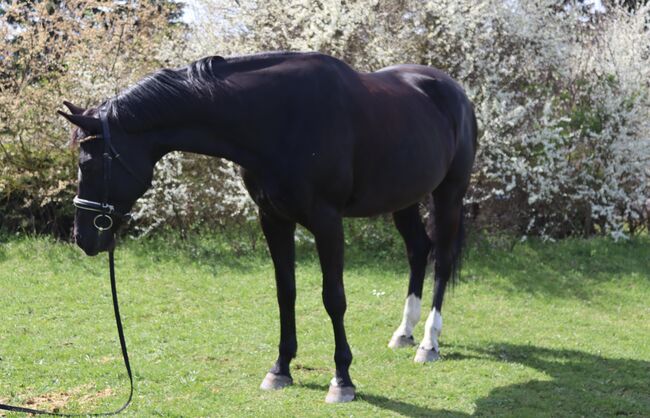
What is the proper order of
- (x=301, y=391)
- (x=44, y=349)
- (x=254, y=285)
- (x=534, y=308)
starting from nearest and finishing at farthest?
(x=301, y=391), (x=44, y=349), (x=534, y=308), (x=254, y=285)

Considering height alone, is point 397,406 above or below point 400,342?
above

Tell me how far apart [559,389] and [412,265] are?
1539 millimetres

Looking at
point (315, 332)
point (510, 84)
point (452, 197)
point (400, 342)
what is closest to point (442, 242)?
point (452, 197)

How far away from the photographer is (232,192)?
937cm

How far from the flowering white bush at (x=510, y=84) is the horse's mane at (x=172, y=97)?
15.8ft

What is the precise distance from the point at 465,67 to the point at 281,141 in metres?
5.58

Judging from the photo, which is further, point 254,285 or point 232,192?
point 232,192

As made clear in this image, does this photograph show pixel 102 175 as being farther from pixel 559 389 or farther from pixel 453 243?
pixel 559 389

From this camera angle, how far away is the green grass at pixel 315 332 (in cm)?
466

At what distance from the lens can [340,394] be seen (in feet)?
14.7

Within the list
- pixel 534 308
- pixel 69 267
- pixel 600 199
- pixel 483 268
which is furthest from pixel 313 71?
pixel 600 199

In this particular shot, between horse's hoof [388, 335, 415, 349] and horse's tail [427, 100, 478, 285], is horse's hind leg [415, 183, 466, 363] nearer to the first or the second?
horse's tail [427, 100, 478, 285]

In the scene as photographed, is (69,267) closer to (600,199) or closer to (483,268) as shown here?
(483,268)

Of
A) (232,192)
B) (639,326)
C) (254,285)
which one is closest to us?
(639,326)
